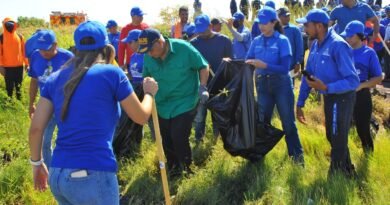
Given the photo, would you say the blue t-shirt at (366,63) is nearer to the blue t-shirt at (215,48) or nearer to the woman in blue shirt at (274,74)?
the woman in blue shirt at (274,74)

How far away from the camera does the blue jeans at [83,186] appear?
2.34m

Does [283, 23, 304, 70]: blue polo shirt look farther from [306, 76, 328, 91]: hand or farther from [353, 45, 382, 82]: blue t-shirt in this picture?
[306, 76, 328, 91]: hand

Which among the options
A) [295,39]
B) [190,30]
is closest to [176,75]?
[295,39]

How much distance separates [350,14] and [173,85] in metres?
2.99

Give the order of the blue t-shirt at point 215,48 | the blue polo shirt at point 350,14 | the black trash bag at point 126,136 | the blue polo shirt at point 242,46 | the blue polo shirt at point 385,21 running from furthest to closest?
the blue polo shirt at point 385,21, the blue polo shirt at point 242,46, the blue polo shirt at point 350,14, the blue t-shirt at point 215,48, the black trash bag at point 126,136

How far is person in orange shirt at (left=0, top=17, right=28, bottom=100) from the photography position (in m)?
8.15

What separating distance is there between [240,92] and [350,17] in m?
2.52

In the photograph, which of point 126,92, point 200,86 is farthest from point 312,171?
point 126,92

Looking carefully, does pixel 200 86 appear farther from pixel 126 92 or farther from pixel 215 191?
pixel 126 92

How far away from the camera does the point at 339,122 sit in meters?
3.81

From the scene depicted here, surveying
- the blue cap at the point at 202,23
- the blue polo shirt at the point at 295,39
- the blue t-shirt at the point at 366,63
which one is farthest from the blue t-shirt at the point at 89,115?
the blue polo shirt at the point at 295,39

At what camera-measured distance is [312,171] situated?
4.26m

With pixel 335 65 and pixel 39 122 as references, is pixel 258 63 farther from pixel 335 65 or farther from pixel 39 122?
pixel 39 122

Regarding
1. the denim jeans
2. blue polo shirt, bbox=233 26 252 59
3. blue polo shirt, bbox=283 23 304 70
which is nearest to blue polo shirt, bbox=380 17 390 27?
blue polo shirt, bbox=233 26 252 59
